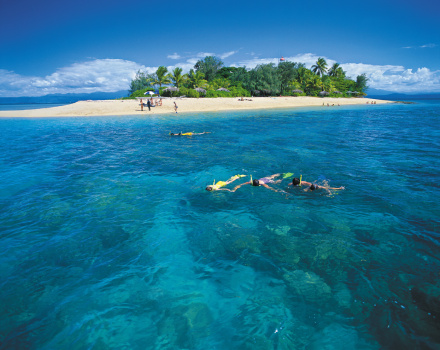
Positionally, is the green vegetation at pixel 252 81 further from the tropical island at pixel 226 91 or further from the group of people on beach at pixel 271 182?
the group of people on beach at pixel 271 182

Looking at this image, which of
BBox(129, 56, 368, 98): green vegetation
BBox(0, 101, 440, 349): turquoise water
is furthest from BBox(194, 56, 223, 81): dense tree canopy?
BBox(0, 101, 440, 349): turquoise water

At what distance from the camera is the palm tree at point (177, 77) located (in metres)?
54.6

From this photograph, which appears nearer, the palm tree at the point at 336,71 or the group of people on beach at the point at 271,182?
the group of people on beach at the point at 271,182

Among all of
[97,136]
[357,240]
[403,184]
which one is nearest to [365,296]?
[357,240]

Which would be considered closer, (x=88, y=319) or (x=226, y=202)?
(x=88, y=319)

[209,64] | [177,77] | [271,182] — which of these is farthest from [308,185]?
[209,64]

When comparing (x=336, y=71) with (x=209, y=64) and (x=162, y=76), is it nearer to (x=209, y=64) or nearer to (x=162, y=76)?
(x=209, y=64)

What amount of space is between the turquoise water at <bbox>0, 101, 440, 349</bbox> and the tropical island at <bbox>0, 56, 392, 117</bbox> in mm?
36818

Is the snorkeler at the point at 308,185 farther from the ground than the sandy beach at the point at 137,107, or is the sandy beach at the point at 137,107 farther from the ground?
the sandy beach at the point at 137,107

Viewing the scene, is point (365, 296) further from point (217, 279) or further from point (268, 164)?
point (268, 164)

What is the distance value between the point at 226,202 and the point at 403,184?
9.23 meters

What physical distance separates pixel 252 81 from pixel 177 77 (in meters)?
24.3

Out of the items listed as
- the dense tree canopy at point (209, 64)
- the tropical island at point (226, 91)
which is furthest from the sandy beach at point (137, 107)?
the dense tree canopy at point (209, 64)

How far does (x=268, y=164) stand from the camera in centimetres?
1534
